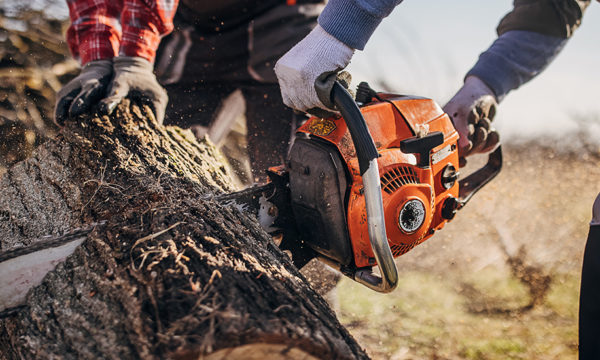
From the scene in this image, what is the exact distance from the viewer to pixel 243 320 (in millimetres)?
958

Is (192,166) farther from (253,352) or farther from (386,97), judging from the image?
(253,352)

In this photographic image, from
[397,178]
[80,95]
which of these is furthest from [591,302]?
[80,95]

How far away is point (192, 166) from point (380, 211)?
3.52ft

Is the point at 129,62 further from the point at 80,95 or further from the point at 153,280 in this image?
the point at 153,280

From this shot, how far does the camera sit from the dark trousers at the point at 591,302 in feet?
4.84

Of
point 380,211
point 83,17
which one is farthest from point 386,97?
point 83,17

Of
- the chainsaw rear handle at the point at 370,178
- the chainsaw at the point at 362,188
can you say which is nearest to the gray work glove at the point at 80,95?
the chainsaw at the point at 362,188

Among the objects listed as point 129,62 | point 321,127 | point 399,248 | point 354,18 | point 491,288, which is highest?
point 354,18

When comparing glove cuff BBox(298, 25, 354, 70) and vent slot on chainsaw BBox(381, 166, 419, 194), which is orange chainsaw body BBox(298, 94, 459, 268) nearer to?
vent slot on chainsaw BBox(381, 166, 419, 194)

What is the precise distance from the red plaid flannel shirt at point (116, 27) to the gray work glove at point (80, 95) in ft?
0.86

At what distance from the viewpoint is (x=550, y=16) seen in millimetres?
2381

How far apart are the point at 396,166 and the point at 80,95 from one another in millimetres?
1621

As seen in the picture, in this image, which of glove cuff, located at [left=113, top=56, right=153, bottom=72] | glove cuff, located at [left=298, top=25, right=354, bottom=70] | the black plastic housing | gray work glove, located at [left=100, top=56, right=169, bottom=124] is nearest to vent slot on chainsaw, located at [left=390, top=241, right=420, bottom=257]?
the black plastic housing

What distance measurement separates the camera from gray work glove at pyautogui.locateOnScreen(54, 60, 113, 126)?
2.06 metres
